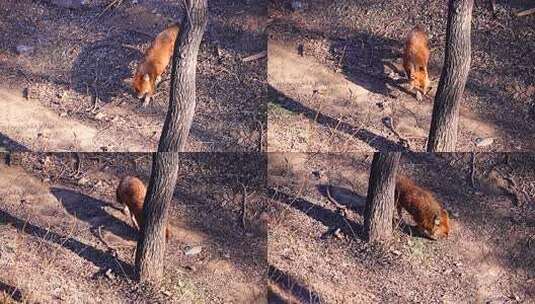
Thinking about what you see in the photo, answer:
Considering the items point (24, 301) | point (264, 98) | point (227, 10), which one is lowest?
point (24, 301)

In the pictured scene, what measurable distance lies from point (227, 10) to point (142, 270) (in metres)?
2.32

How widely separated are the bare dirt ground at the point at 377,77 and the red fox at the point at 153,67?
823mm

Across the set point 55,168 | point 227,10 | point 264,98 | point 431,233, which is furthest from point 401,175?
point 55,168

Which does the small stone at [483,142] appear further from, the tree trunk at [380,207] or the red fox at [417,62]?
the tree trunk at [380,207]

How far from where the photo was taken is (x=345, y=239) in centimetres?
777

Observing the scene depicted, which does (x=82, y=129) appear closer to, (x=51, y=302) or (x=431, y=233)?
(x=51, y=302)

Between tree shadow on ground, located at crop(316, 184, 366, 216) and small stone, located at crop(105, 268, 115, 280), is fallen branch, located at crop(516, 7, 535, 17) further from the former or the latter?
small stone, located at crop(105, 268, 115, 280)

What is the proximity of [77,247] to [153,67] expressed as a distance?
60.0 inches

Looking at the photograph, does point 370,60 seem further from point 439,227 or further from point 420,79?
point 439,227

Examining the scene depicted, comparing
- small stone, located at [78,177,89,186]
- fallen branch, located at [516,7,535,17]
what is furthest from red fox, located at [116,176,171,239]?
fallen branch, located at [516,7,535,17]

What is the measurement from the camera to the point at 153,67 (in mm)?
8203

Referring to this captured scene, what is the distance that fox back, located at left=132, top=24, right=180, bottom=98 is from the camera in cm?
819

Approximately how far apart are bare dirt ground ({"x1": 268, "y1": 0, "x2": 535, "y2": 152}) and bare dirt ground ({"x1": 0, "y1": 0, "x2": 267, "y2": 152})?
0.24m

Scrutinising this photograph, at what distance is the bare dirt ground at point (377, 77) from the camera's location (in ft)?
26.9
